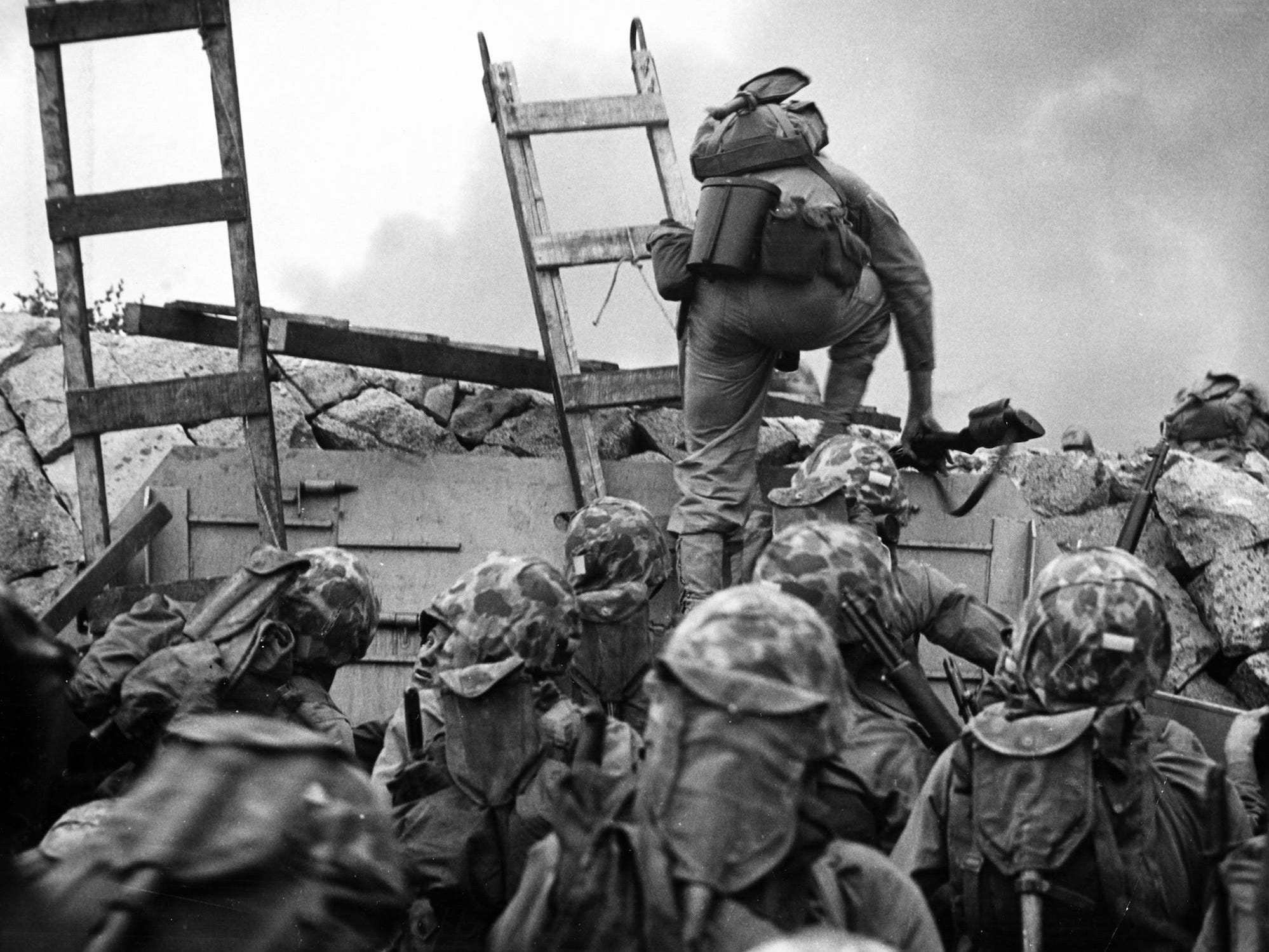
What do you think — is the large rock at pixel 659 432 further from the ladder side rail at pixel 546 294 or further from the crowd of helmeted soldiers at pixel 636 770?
the crowd of helmeted soldiers at pixel 636 770

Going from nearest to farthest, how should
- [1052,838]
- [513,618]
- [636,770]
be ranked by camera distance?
[1052,838] → [636,770] → [513,618]

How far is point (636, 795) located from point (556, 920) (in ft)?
0.88

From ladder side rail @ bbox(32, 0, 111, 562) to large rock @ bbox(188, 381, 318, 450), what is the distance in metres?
1.06

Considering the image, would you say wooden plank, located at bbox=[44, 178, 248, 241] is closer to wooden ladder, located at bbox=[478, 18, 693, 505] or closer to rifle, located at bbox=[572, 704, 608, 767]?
wooden ladder, located at bbox=[478, 18, 693, 505]

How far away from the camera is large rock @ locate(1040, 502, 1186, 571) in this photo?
29.0 ft

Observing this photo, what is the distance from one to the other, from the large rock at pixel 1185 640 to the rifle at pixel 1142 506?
649 millimetres

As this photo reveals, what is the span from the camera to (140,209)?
7602 mm

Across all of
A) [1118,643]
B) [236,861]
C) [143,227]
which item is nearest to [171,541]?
[143,227]

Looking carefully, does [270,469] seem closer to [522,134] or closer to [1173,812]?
[522,134]

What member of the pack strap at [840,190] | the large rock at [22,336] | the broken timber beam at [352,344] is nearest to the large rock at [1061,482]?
the pack strap at [840,190]

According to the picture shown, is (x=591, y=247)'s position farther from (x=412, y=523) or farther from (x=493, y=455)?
(x=412, y=523)

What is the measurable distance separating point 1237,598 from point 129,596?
476 centimetres

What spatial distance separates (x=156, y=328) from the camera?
27.3ft

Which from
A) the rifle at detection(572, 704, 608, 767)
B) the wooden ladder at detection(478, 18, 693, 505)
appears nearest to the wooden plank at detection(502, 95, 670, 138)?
the wooden ladder at detection(478, 18, 693, 505)
